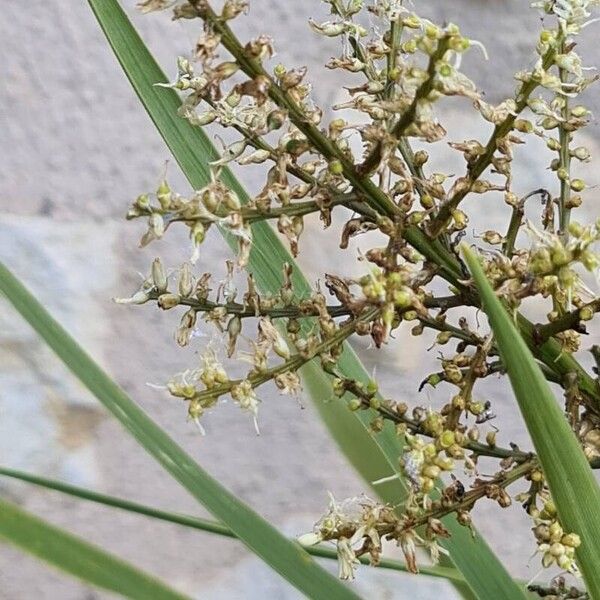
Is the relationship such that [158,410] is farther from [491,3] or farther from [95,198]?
[491,3]

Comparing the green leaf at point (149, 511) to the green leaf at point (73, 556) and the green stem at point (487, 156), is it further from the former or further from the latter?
the green stem at point (487, 156)

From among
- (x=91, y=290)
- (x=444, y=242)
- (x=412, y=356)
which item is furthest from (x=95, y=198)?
(x=444, y=242)

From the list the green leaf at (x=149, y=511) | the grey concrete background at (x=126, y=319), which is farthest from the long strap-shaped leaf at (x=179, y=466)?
the grey concrete background at (x=126, y=319)

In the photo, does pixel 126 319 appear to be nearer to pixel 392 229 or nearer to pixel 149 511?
pixel 149 511

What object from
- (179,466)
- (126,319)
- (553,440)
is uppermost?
(126,319)

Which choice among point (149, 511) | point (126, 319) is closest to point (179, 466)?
point (149, 511)

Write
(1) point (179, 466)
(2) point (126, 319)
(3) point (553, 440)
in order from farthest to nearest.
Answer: (2) point (126, 319) < (1) point (179, 466) < (3) point (553, 440)
